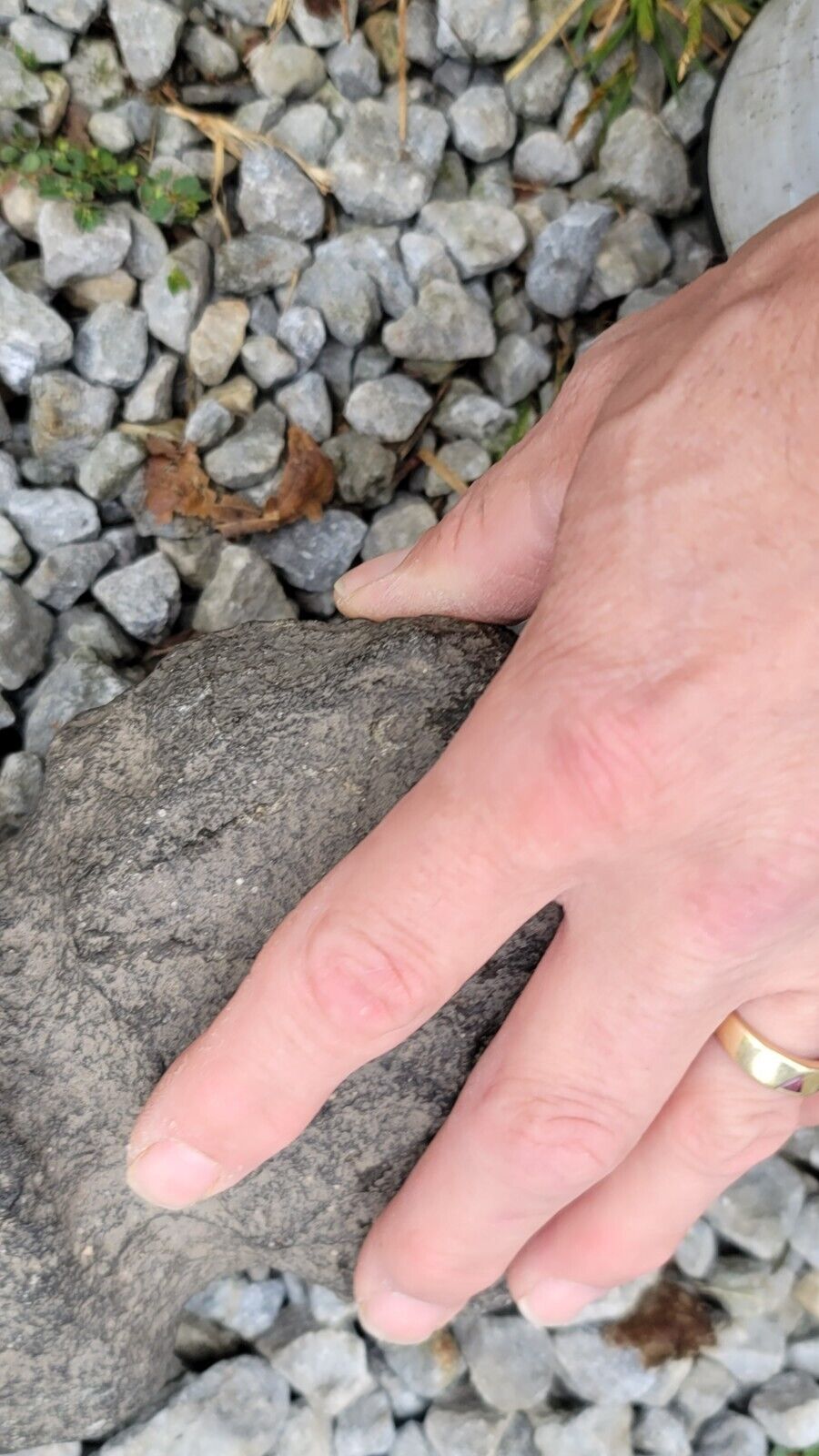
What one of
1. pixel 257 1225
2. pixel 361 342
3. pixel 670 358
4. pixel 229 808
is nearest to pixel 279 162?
pixel 361 342

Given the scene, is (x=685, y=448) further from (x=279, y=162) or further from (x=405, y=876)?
(x=279, y=162)

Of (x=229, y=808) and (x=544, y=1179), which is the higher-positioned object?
(x=229, y=808)

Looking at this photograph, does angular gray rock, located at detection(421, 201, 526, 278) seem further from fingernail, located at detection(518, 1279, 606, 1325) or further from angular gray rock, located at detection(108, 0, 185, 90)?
fingernail, located at detection(518, 1279, 606, 1325)

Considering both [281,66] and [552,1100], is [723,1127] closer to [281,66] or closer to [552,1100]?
[552,1100]

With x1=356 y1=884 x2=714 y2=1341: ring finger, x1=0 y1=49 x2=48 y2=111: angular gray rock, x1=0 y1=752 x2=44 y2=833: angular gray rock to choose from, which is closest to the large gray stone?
x1=356 y1=884 x2=714 y2=1341: ring finger

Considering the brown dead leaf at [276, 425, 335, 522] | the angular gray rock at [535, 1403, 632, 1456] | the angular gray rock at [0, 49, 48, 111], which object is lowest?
the angular gray rock at [535, 1403, 632, 1456]

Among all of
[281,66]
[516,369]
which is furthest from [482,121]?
[516,369]
